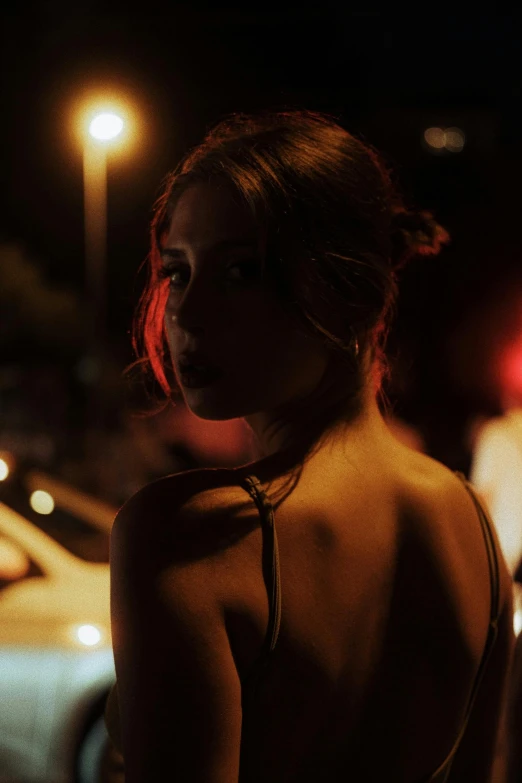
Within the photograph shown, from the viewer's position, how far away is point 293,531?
47.5 inches

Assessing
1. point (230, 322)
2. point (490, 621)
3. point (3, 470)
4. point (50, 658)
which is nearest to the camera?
point (230, 322)

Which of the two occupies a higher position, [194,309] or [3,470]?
[194,309]

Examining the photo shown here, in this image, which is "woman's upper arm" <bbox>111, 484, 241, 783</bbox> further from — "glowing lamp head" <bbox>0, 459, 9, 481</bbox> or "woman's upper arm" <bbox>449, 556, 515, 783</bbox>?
"glowing lamp head" <bbox>0, 459, 9, 481</bbox>

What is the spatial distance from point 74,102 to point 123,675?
28755mm

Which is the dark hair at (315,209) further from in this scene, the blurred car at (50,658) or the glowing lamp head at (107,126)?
the glowing lamp head at (107,126)

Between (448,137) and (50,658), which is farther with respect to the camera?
(448,137)

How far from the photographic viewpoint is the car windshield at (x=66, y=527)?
4590 mm

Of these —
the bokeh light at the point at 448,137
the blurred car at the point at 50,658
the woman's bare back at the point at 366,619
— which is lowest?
the bokeh light at the point at 448,137

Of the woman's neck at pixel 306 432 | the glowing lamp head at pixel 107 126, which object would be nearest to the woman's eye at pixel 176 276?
the woman's neck at pixel 306 432

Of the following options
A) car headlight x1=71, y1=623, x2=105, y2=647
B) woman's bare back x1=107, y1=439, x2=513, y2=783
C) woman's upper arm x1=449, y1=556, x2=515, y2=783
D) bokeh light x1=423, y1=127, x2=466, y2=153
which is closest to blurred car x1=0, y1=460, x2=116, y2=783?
car headlight x1=71, y1=623, x2=105, y2=647

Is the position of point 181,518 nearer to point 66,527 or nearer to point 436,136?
point 66,527

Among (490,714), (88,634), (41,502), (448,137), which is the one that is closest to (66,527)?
(41,502)

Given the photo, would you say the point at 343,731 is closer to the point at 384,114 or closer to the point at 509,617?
the point at 509,617

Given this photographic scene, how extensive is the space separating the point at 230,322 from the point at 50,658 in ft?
9.89
